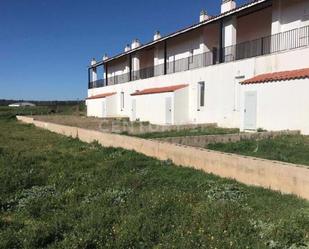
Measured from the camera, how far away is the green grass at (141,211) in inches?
194

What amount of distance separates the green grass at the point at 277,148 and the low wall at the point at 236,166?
1.65m

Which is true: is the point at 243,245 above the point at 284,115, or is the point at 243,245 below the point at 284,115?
below

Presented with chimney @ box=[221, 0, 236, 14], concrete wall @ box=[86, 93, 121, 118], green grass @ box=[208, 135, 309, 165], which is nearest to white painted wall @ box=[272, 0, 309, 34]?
chimney @ box=[221, 0, 236, 14]

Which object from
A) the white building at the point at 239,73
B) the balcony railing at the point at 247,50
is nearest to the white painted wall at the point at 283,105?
the white building at the point at 239,73

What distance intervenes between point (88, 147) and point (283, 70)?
843 cm

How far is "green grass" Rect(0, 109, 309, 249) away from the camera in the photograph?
16.1 feet

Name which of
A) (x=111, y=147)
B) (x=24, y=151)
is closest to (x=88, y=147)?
(x=111, y=147)

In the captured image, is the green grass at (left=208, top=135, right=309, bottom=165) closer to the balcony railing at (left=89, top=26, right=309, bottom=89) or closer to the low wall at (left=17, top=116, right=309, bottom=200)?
the low wall at (left=17, top=116, right=309, bottom=200)

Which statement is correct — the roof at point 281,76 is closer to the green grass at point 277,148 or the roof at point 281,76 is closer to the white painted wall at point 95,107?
the green grass at point 277,148

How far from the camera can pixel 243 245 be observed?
185 inches

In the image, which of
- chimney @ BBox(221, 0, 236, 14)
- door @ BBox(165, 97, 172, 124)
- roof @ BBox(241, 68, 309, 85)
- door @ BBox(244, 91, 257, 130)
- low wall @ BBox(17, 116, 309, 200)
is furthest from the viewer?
door @ BBox(165, 97, 172, 124)

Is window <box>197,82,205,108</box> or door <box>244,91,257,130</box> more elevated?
window <box>197,82,205,108</box>

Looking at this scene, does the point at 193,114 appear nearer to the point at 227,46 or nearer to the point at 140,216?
the point at 227,46

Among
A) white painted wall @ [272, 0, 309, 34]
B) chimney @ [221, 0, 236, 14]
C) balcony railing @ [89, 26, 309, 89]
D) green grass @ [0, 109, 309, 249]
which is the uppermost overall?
chimney @ [221, 0, 236, 14]
